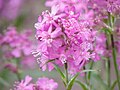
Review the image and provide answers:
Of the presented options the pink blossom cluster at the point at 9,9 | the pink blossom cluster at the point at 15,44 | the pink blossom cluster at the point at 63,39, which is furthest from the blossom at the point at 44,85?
the pink blossom cluster at the point at 9,9

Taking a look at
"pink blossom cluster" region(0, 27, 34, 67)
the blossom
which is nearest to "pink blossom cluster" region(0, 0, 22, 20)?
"pink blossom cluster" region(0, 27, 34, 67)

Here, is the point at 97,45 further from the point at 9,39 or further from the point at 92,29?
the point at 9,39

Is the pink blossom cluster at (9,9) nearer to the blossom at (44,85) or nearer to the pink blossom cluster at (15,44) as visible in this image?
the pink blossom cluster at (15,44)

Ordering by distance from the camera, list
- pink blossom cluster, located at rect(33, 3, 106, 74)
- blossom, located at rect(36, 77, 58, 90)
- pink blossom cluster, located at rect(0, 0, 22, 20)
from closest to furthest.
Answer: pink blossom cluster, located at rect(33, 3, 106, 74) → blossom, located at rect(36, 77, 58, 90) → pink blossom cluster, located at rect(0, 0, 22, 20)

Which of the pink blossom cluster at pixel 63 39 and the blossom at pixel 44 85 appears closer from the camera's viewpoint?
the pink blossom cluster at pixel 63 39

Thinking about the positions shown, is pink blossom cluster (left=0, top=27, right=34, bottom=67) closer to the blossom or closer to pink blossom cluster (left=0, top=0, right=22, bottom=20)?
the blossom

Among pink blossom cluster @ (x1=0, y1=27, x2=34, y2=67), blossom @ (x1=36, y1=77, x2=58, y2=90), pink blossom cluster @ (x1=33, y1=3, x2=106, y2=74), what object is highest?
pink blossom cluster @ (x1=0, y1=27, x2=34, y2=67)
